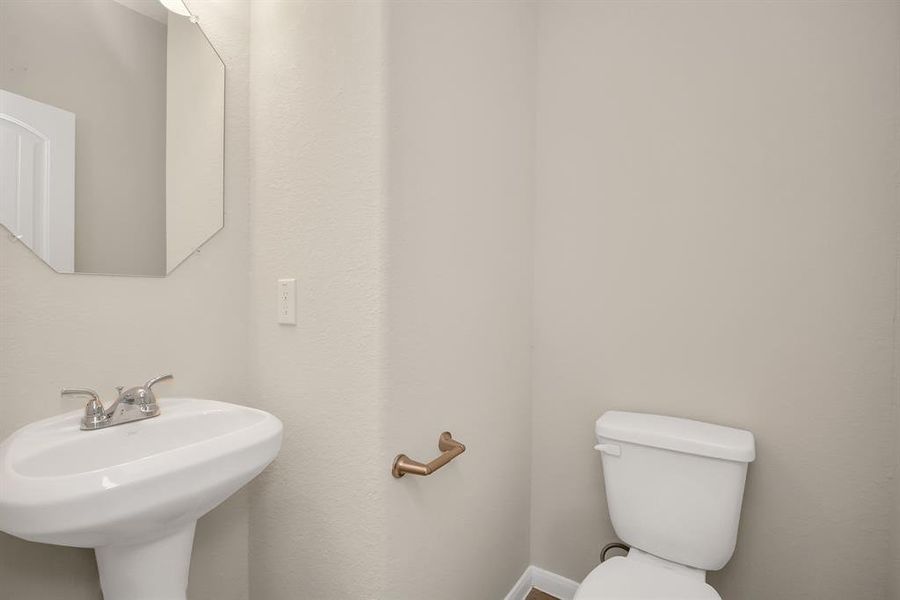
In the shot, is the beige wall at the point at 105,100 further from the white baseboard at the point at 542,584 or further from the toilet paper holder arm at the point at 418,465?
the white baseboard at the point at 542,584

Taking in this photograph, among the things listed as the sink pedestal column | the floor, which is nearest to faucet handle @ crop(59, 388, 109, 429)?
the sink pedestal column

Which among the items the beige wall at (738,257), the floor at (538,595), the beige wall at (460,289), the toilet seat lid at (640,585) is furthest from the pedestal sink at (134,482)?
the floor at (538,595)

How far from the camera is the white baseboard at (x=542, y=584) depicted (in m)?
1.47

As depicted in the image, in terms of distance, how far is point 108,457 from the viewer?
0.83m

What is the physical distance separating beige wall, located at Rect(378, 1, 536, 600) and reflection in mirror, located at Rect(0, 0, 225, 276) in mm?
579

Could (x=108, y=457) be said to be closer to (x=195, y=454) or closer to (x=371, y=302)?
(x=195, y=454)

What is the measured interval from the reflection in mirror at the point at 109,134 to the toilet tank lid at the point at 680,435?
1293mm

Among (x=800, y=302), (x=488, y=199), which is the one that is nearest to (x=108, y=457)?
(x=488, y=199)

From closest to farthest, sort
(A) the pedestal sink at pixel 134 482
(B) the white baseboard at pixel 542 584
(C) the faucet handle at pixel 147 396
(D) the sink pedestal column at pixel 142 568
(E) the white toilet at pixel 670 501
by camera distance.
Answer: (A) the pedestal sink at pixel 134 482, (D) the sink pedestal column at pixel 142 568, (C) the faucet handle at pixel 147 396, (E) the white toilet at pixel 670 501, (B) the white baseboard at pixel 542 584

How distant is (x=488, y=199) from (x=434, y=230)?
11.9 inches

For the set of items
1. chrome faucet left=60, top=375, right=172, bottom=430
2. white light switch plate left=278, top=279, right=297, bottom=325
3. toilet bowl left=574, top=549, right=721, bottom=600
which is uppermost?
white light switch plate left=278, top=279, right=297, bottom=325

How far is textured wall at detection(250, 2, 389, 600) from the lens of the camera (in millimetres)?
912

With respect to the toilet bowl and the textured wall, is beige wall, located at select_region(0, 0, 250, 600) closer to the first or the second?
the textured wall

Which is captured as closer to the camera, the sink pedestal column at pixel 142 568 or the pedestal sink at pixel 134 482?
the pedestal sink at pixel 134 482
